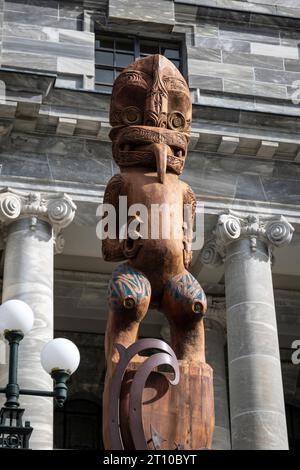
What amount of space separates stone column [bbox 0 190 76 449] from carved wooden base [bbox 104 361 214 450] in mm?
8843

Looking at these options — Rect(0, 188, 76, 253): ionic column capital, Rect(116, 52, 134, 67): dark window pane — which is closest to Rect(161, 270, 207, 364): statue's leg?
Rect(0, 188, 76, 253): ionic column capital

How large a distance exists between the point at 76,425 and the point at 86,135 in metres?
8.38

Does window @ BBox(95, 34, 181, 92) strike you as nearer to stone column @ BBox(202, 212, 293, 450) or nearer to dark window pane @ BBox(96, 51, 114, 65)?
dark window pane @ BBox(96, 51, 114, 65)

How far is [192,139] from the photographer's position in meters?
23.5

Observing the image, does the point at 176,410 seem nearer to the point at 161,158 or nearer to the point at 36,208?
the point at 161,158

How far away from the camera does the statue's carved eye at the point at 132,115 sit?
12.6m

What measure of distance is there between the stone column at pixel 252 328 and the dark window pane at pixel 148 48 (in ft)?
18.5

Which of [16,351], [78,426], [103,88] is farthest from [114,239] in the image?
[78,426]

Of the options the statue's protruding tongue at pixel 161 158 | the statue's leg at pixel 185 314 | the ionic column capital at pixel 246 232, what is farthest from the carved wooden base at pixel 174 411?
the ionic column capital at pixel 246 232

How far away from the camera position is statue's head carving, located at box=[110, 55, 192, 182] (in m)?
12.4

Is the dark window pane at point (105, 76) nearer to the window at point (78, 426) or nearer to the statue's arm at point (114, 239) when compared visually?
the window at point (78, 426)

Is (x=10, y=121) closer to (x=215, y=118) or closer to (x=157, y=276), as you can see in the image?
(x=215, y=118)

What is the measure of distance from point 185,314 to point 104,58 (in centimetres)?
1561

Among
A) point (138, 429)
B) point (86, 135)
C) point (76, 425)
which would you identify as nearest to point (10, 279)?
point (86, 135)
